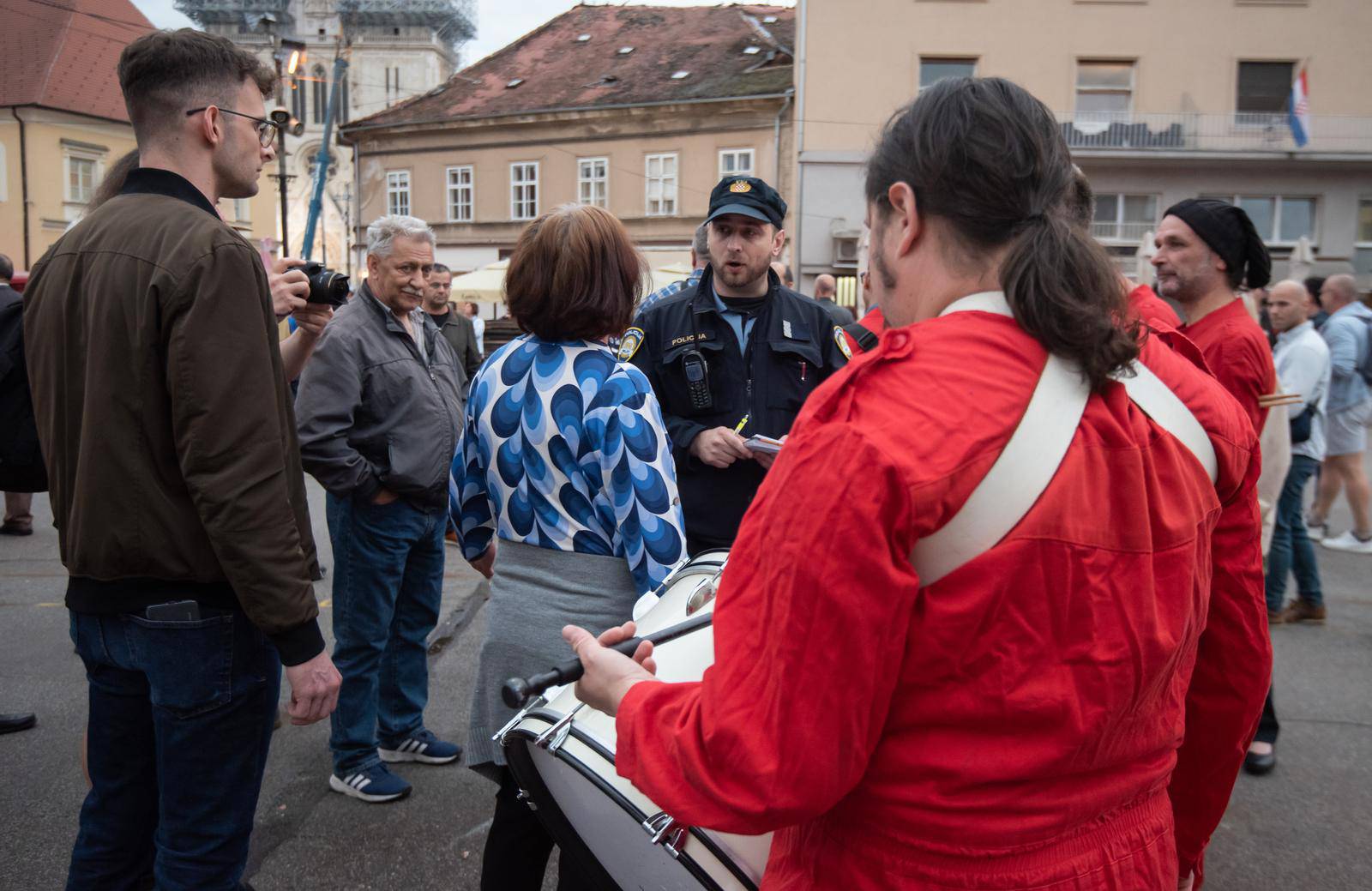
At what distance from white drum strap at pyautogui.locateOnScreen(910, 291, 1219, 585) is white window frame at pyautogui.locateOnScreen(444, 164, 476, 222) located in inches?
1247

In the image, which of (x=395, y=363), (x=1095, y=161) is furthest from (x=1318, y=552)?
(x=1095, y=161)

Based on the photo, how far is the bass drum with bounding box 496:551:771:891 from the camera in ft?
4.23

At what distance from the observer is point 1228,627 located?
5.17ft

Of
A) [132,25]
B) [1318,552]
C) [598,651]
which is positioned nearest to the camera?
[598,651]

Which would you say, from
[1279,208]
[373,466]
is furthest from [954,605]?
[1279,208]

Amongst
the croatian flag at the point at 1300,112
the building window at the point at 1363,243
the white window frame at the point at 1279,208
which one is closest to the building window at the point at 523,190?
the white window frame at the point at 1279,208

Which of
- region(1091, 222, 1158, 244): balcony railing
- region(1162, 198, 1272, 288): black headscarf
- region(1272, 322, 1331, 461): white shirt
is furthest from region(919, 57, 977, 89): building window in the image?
region(1162, 198, 1272, 288): black headscarf

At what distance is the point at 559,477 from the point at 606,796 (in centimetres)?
105

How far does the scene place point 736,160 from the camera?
27328 millimetres

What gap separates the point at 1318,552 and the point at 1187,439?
7.56m

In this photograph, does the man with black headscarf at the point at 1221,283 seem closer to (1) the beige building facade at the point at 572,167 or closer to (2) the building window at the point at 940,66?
(2) the building window at the point at 940,66

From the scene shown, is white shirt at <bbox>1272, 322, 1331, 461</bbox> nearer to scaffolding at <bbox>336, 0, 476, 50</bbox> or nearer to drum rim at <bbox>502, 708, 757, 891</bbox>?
drum rim at <bbox>502, 708, 757, 891</bbox>

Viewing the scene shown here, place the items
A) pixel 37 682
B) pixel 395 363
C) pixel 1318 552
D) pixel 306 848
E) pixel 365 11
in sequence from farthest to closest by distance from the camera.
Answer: pixel 365 11 < pixel 1318 552 < pixel 37 682 < pixel 395 363 < pixel 306 848

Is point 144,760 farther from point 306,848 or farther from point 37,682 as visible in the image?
point 37,682
